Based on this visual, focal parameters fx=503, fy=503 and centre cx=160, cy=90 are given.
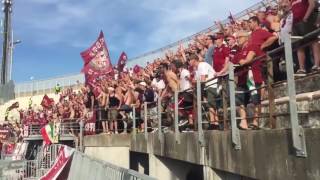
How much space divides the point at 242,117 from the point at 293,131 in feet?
7.20

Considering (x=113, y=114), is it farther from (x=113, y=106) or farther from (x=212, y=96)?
(x=212, y=96)

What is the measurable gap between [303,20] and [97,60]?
611 inches

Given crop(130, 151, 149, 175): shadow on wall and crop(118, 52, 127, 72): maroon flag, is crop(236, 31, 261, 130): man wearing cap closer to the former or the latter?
crop(130, 151, 149, 175): shadow on wall

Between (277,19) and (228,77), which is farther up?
(277,19)

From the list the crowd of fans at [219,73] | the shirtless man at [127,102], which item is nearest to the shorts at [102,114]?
the crowd of fans at [219,73]

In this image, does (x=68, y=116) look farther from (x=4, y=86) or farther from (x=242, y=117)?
(x=4, y=86)

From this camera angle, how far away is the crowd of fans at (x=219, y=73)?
7105mm

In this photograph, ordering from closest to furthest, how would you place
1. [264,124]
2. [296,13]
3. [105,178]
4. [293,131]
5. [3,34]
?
[293,131], [296,13], [264,124], [105,178], [3,34]

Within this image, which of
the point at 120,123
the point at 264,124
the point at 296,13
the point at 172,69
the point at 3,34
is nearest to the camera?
the point at 296,13

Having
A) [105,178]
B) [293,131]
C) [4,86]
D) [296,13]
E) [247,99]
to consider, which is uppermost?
[4,86]

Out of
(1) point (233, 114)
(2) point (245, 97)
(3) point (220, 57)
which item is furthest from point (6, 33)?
(1) point (233, 114)

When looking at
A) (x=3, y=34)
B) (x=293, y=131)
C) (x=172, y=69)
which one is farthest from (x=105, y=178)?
(x=3, y=34)

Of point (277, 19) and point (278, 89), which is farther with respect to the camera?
point (277, 19)

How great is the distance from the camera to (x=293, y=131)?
18.1ft
